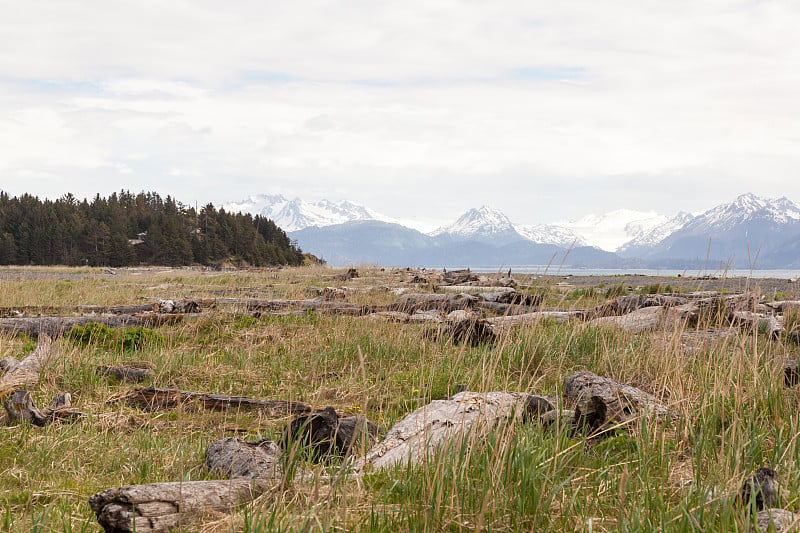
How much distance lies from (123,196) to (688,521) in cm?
11950

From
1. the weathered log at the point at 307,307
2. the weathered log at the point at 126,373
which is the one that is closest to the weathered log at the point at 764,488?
the weathered log at the point at 126,373

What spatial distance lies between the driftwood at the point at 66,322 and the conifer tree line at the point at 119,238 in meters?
70.5

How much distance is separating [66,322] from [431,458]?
8.59 meters

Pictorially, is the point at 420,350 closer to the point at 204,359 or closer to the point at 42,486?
the point at 204,359

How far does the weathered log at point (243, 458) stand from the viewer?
141 inches

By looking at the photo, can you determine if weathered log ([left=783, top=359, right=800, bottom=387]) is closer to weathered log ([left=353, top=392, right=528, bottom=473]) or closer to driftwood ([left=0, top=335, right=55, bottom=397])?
weathered log ([left=353, top=392, right=528, bottom=473])

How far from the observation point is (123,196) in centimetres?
10950

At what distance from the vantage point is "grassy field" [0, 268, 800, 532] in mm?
2744

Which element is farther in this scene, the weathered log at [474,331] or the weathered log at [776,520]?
the weathered log at [474,331]

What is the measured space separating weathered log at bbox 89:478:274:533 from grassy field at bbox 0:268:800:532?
0.14m

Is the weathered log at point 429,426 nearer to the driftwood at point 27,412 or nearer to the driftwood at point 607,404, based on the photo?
the driftwood at point 607,404

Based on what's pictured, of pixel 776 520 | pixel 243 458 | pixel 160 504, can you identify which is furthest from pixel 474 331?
pixel 160 504

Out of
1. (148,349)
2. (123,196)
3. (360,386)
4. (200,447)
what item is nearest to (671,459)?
(200,447)

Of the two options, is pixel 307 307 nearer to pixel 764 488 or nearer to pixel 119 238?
pixel 764 488
